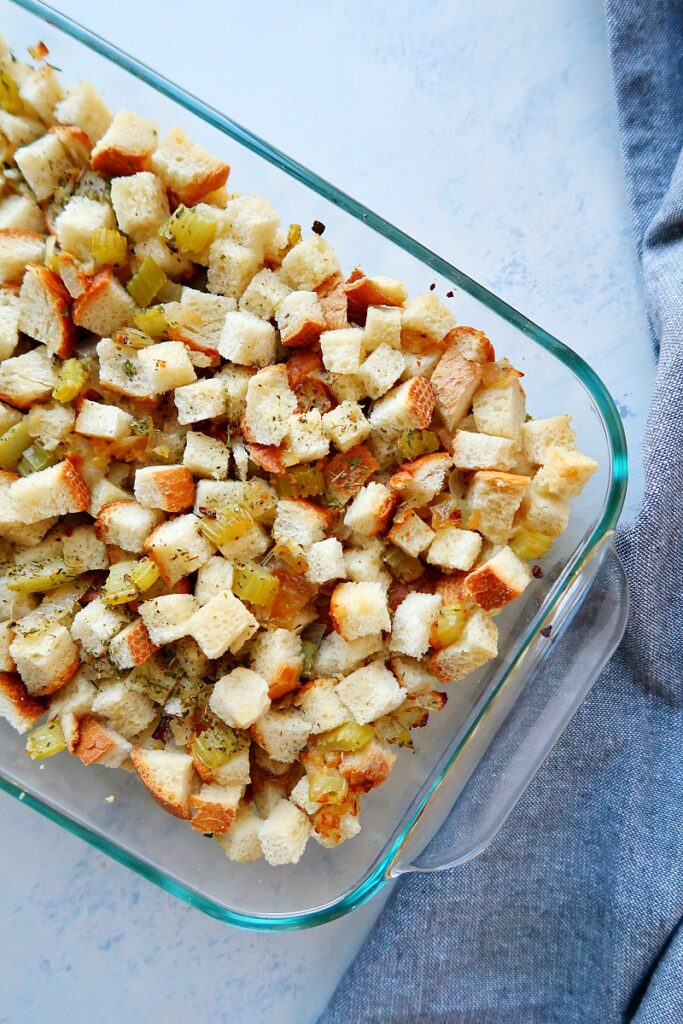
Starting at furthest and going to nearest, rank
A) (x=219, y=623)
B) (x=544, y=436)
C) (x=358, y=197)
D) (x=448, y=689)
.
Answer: (x=358, y=197), (x=448, y=689), (x=544, y=436), (x=219, y=623)

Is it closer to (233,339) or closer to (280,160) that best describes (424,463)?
(233,339)

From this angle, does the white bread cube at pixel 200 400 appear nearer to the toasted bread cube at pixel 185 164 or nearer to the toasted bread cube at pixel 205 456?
the toasted bread cube at pixel 205 456

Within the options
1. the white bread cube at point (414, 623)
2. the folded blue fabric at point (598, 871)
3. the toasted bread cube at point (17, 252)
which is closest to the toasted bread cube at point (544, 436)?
the white bread cube at point (414, 623)

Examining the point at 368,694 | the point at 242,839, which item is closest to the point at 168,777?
the point at 242,839

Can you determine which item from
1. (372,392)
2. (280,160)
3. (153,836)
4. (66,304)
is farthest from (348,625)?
(280,160)

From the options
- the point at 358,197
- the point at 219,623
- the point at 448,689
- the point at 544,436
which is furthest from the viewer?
the point at 358,197

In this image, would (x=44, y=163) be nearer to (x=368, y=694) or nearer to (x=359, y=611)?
(x=359, y=611)

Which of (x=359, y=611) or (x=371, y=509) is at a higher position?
(x=371, y=509)

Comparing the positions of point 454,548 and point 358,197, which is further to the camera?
point 358,197
